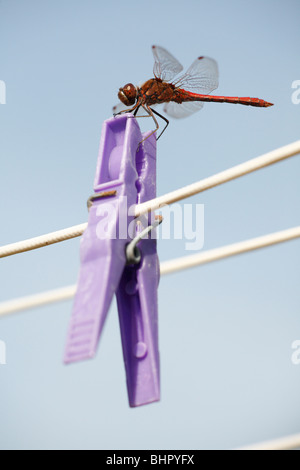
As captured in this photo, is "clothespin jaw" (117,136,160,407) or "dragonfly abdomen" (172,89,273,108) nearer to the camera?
"clothespin jaw" (117,136,160,407)

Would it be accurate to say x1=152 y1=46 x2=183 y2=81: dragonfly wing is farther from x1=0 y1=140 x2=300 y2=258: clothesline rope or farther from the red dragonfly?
x1=0 y1=140 x2=300 y2=258: clothesline rope

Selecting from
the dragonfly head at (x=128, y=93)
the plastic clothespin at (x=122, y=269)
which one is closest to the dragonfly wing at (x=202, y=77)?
the dragonfly head at (x=128, y=93)

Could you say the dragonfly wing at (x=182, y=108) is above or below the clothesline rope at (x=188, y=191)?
above

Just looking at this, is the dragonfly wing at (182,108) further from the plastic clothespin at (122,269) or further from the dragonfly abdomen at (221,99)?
the plastic clothespin at (122,269)

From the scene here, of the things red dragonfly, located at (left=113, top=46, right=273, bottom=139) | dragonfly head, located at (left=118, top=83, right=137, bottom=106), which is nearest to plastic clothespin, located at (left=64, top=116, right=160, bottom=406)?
dragonfly head, located at (left=118, top=83, right=137, bottom=106)

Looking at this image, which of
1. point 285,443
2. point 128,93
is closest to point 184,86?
point 128,93

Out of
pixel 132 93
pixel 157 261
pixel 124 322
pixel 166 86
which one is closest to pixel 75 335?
pixel 124 322

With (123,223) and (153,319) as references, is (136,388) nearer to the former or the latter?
(153,319)
